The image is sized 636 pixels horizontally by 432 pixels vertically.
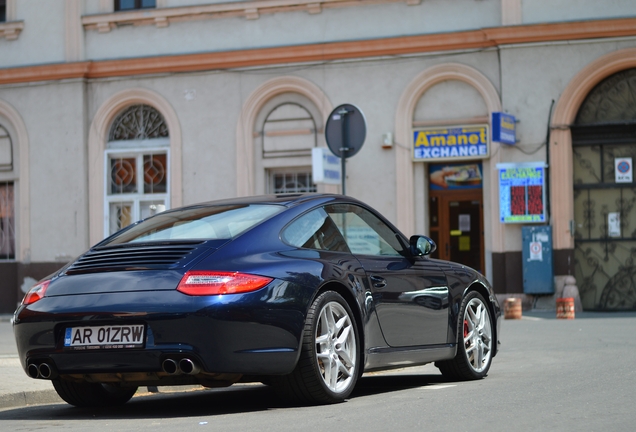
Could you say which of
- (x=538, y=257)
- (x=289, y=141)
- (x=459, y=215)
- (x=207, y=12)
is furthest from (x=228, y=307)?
(x=207, y=12)

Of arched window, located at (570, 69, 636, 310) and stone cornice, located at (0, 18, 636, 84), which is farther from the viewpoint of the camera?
arched window, located at (570, 69, 636, 310)

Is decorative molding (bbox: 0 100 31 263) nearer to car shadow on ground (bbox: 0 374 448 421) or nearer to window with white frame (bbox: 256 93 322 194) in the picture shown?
window with white frame (bbox: 256 93 322 194)

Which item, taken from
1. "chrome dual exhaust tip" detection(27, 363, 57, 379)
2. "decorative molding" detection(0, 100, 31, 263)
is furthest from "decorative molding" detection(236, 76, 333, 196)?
"chrome dual exhaust tip" detection(27, 363, 57, 379)

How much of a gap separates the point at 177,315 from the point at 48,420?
46.9 inches

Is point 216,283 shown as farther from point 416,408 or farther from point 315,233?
point 416,408

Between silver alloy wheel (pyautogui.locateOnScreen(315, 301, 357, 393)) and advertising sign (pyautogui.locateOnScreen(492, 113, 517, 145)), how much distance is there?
531 inches

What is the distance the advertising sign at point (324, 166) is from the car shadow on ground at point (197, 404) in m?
6.86

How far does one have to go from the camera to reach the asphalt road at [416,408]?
18.7 feet

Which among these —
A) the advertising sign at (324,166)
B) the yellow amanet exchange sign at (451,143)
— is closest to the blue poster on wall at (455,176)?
the yellow amanet exchange sign at (451,143)

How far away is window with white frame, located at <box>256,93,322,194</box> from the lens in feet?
73.0

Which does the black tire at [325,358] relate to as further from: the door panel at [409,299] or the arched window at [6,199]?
the arched window at [6,199]

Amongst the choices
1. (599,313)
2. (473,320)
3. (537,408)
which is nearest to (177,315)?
(537,408)

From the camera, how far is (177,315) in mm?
5918

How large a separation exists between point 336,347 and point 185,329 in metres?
1.07
